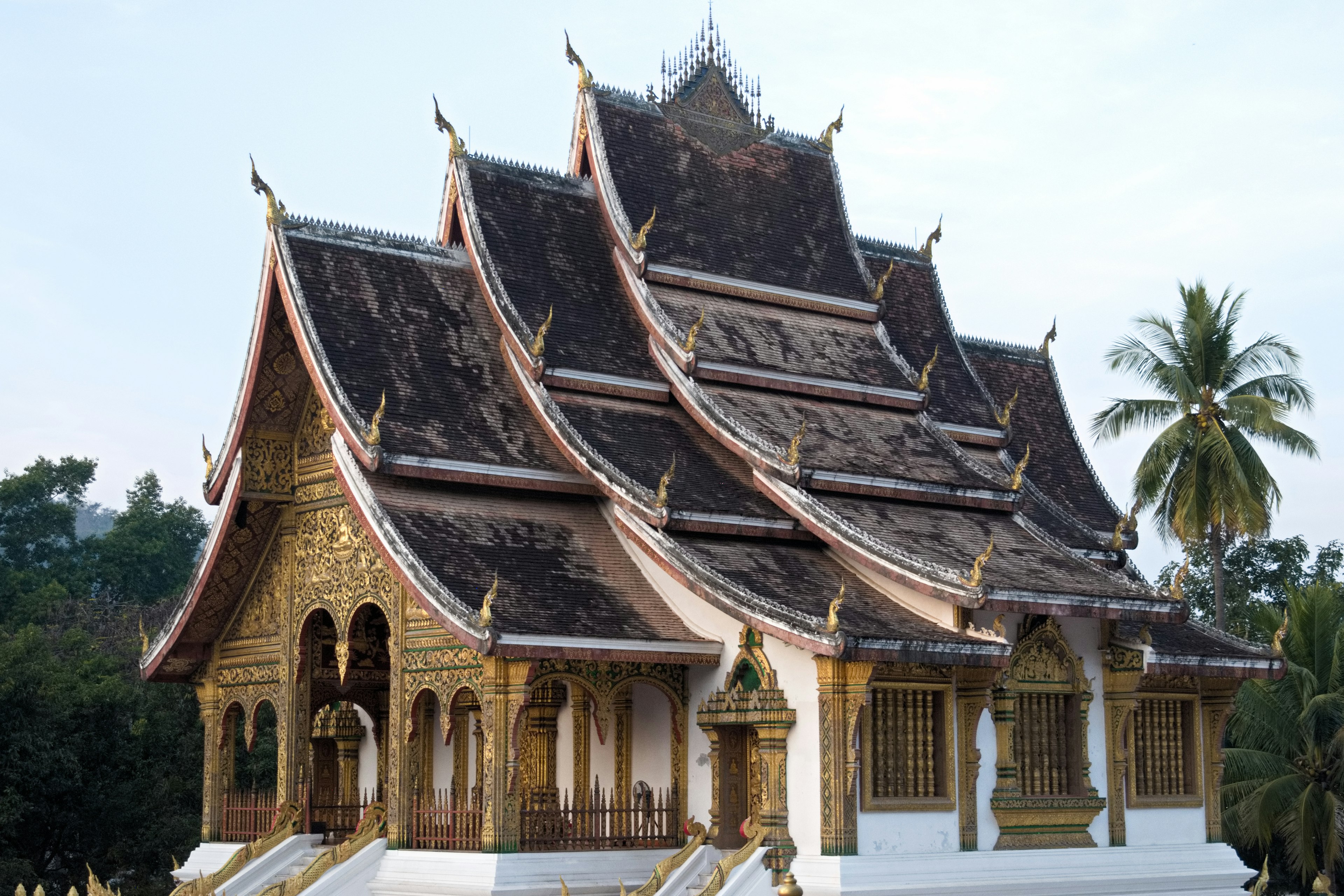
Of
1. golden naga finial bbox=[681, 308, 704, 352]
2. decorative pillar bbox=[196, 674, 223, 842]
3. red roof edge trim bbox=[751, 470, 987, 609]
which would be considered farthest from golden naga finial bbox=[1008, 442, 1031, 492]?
decorative pillar bbox=[196, 674, 223, 842]

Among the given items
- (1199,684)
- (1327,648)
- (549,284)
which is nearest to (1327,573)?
(1327,648)

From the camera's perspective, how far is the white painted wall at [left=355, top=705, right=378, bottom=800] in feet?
65.1

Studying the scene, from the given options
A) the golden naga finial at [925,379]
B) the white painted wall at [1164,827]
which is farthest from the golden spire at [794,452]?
the white painted wall at [1164,827]

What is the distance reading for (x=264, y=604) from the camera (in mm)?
18328

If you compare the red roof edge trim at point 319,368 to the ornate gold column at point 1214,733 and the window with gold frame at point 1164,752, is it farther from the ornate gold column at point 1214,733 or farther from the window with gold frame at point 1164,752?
the ornate gold column at point 1214,733

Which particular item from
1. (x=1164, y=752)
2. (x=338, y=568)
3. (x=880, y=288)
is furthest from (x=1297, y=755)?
(x=338, y=568)

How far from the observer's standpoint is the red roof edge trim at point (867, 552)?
14.7m

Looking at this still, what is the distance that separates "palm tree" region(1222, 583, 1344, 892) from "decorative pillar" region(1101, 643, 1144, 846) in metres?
5.73

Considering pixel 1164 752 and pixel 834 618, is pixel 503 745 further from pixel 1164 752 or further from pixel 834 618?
pixel 1164 752

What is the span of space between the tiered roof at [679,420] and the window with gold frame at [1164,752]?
65 centimetres

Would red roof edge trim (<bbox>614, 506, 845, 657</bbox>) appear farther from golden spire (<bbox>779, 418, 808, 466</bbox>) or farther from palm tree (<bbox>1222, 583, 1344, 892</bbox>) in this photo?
palm tree (<bbox>1222, 583, 1344, 892</bbox>)

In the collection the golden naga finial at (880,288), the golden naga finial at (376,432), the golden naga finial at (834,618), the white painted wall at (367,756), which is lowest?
the white painted wall at (367,756)

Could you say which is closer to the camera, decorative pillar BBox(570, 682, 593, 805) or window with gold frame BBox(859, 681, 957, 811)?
window with gold frame BBox(859, 681, 957, 811)

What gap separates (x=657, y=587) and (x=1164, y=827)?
5.73 metres
